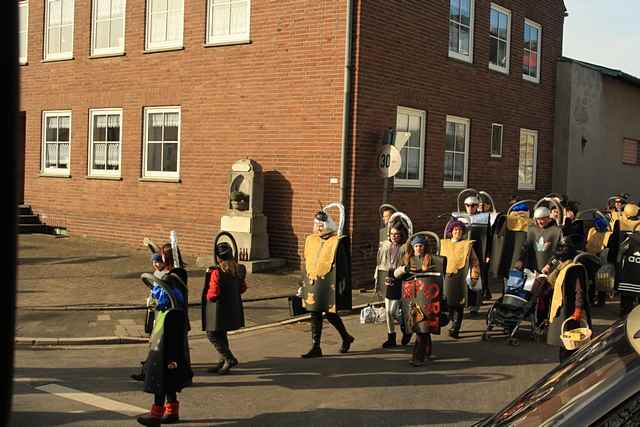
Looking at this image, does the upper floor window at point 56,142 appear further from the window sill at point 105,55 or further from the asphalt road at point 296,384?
the asphalt road at point 296,384

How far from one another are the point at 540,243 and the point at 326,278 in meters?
3.07

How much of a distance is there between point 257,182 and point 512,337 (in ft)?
22.3

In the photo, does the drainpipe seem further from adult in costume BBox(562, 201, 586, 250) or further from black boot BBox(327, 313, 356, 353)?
black boot BBox(327, 313, 356, 353)

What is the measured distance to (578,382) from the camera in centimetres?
286

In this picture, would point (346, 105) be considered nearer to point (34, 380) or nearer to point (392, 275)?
point (392, 275)

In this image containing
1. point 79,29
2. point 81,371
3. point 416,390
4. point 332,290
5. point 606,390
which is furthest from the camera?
point 79,29

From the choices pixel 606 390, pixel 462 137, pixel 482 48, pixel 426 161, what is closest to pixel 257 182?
pixel 426 161

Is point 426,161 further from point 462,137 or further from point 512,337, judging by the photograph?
point 512,337

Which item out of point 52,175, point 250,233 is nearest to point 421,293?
point 250,233

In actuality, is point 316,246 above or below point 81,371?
above

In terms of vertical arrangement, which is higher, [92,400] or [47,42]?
[47,42]

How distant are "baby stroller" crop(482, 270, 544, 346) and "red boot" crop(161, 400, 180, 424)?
503 cm

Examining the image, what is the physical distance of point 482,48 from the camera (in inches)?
747

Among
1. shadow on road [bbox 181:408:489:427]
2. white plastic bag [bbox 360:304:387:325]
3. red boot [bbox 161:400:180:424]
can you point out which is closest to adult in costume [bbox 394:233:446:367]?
shadow on road [bbox 181:408:489:427]
